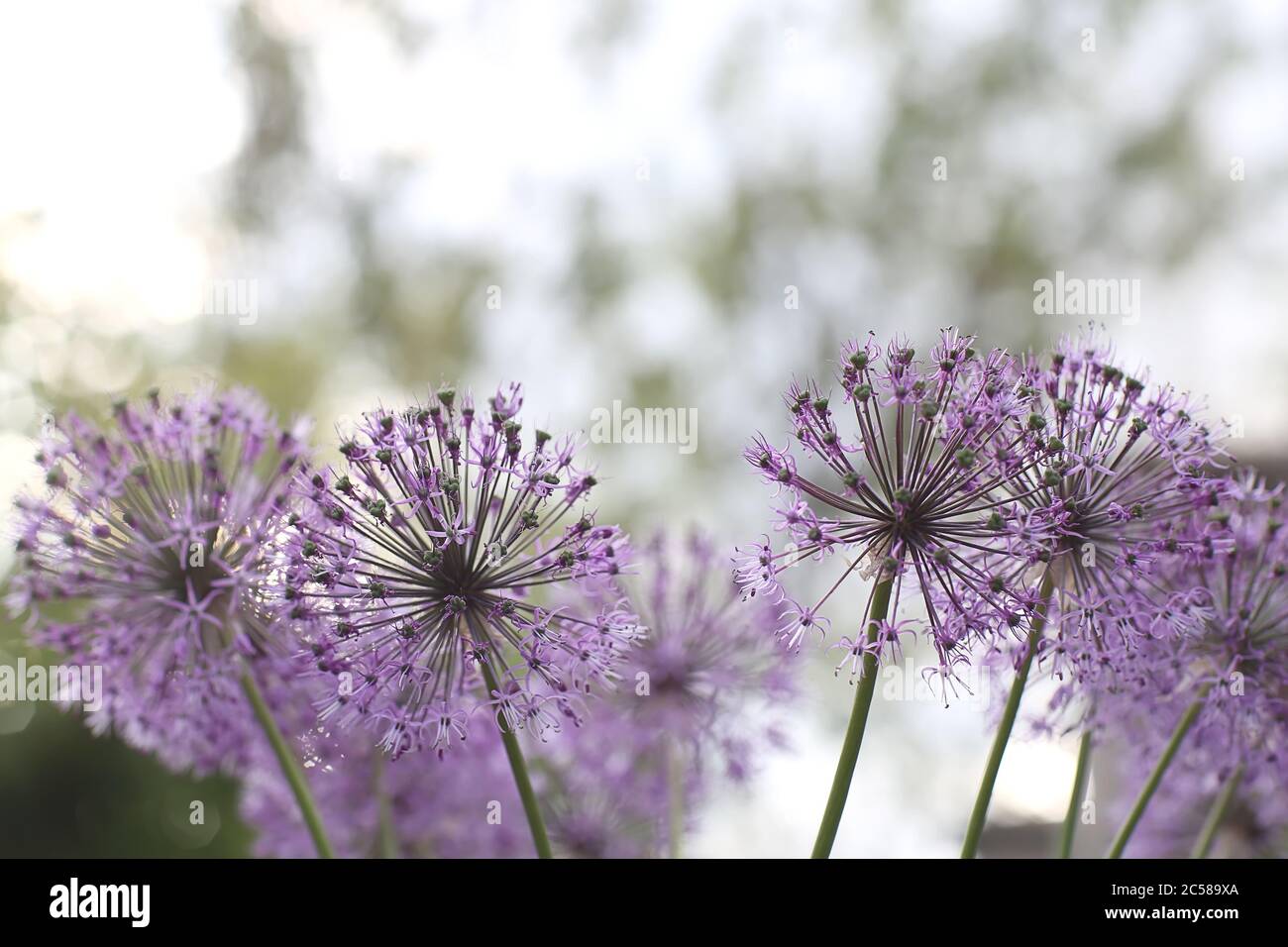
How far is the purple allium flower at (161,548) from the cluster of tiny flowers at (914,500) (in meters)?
0.98

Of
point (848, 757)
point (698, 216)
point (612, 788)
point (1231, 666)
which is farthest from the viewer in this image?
point (698, 216)

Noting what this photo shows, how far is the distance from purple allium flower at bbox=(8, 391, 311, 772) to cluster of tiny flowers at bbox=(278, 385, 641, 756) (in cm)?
28

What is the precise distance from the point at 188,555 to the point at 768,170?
1440 cm

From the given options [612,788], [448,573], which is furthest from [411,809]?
[448,573]

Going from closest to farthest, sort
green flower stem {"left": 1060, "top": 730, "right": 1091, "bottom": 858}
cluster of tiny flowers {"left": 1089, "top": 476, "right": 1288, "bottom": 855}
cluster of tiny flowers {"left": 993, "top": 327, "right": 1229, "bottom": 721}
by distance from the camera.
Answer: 1. cluster of tiny flowers {"left": 993, "top": 327, "right": 1229, "bottom": 721}
2. cluster of tiny flowers {"left": 1089, "top": 476, "right": 1288, "bottom": 855}
3. green flower stem {"left": 1060, "top": 730, "right": 1091, "bottom": 858}

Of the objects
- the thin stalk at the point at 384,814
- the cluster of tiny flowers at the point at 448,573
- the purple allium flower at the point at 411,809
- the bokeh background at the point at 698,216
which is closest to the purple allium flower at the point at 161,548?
the cluster of tiny flowers at the point at 448,573

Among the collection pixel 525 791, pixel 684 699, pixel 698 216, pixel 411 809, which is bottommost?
pixel 411 809

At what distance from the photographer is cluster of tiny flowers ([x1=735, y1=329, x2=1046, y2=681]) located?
1.78 meters

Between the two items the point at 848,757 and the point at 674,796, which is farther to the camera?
Answer: the point at 674,796

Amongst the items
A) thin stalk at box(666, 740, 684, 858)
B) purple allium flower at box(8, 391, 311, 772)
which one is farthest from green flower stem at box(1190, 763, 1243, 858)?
purple allium flower at box(8, 391, 311, 772)

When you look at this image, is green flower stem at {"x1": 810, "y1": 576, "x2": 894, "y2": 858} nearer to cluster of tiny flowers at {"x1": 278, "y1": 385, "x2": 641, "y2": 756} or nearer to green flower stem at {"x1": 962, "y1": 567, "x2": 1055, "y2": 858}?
green flower stem at {"x1": 962, "y1": 567, "x2": 1055, "y2": 858}

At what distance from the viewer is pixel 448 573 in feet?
6.34

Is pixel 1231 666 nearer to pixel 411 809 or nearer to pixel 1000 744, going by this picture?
pixel 1000 744

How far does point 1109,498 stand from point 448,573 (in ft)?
3.85
